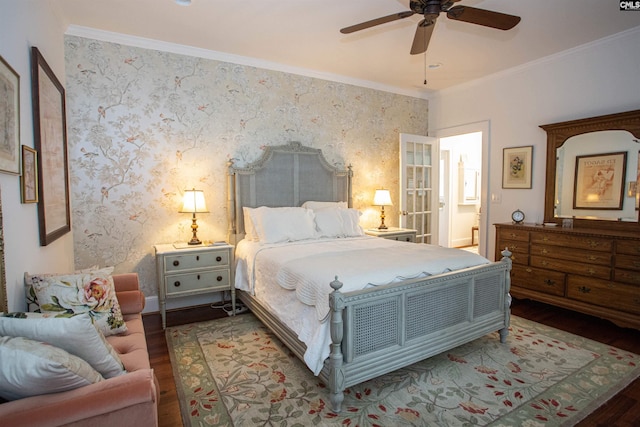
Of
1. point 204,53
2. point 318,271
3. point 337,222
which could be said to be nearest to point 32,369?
point 318,271

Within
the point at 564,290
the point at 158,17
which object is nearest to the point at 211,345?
the point at 158,17

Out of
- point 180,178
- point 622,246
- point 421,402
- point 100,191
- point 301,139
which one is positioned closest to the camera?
point 421,402

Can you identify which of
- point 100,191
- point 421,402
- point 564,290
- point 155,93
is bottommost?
point 421,402

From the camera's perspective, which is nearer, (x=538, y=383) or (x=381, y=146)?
(x=538, y=383)

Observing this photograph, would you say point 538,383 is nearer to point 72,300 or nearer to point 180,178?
point 72,300

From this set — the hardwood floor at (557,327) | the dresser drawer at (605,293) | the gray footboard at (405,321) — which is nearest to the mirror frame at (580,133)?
the dresser drawer at (605,293)

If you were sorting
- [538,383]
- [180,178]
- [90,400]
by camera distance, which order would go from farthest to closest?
[180,178], [538,383], [90,400]

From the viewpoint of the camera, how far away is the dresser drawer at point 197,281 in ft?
10.4

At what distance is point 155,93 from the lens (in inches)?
134

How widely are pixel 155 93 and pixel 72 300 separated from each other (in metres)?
2.32

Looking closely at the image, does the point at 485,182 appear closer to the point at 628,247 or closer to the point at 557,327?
the point at 628,247

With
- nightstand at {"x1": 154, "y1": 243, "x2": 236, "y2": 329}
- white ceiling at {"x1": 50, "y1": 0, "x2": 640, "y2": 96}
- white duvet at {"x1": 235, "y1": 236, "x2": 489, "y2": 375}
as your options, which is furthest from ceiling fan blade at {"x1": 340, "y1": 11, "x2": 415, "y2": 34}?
nightstand at {"x1": 154, "y1": 243, "x2": 236, "y2": 329}

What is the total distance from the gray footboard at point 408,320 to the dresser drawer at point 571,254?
1.05m

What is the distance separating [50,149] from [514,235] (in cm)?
438
